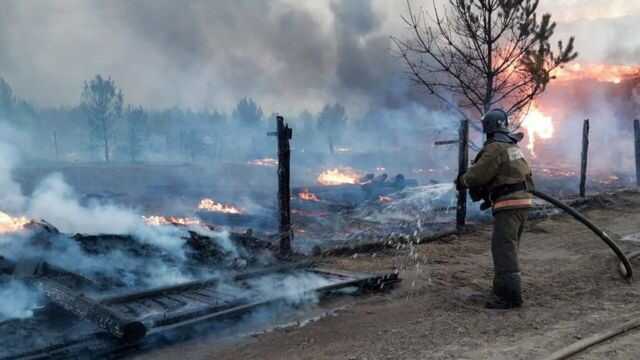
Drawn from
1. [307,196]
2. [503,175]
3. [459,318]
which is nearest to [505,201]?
[503,175]

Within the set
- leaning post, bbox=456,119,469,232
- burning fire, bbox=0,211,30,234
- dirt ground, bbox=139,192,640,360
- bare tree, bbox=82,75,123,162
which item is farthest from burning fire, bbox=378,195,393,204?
bare tree, bbox=82,75,123,162

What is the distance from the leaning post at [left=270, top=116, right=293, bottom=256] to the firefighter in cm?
333

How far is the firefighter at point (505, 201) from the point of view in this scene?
5.52 m

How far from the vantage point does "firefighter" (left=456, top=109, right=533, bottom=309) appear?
18.1 ft

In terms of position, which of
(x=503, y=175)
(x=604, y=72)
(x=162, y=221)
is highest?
(x=604, y=72)

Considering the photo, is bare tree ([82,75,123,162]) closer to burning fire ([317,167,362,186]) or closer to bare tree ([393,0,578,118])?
burning fire ([317,167,362,186])

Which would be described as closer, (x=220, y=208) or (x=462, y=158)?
(x=462, y=158)

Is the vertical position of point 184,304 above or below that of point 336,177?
above

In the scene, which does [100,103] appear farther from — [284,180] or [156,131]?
[284,180]

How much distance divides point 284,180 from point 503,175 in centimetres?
368

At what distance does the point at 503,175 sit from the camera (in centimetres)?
563

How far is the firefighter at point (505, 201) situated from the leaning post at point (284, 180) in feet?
10.9

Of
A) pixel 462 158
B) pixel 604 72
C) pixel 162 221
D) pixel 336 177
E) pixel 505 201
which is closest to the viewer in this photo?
pixel 505 201

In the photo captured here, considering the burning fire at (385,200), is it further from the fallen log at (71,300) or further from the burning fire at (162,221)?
the fallen log at (71,300)
